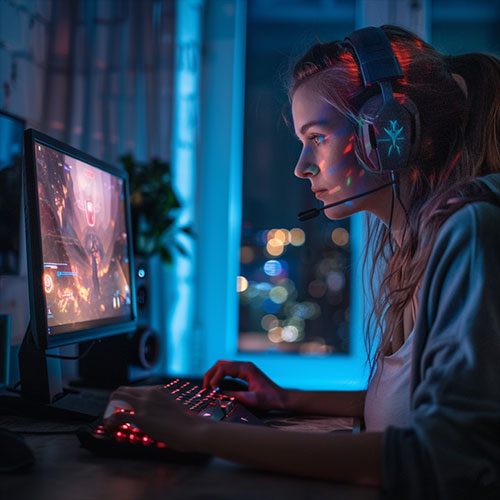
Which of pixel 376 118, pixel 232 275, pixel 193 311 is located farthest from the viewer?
pixel 232 275

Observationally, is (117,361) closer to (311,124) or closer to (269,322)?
(311,124)

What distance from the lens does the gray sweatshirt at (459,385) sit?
48 centimetres

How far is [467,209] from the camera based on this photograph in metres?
0.58

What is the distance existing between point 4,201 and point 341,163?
1.24 m

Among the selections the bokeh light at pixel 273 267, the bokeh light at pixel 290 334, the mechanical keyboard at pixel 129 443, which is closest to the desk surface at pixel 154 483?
the mechanical keyboard at pixel 129 443

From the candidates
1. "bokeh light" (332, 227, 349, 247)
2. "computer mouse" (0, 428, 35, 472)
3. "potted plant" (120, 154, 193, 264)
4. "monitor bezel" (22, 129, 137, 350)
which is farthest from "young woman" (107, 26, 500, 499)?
"bokeh light" (332, 227, 349, 247)

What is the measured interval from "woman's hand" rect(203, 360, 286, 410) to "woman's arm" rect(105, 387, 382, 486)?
0.39 metres

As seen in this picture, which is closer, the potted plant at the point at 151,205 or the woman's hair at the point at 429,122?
the woman's hair at the point at 429,122

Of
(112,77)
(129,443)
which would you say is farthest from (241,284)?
(129,443)

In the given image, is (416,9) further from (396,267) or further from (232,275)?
(396,267)

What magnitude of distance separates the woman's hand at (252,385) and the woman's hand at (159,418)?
14.6 inches

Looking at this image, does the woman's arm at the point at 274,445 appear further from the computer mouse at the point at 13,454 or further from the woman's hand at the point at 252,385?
the woman's hand at the point at 252,385

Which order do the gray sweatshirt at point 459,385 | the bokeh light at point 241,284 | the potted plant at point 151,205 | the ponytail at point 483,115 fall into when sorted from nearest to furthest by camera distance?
1. the gray sweatshirt at point 459,385
2. the ponytail at point 483,115
3. the potted plant at point 151,205
4. the bokeh light at point 241,284

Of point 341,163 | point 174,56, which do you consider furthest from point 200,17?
point 341,163
